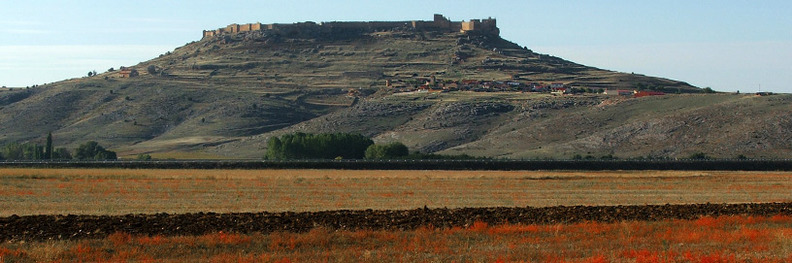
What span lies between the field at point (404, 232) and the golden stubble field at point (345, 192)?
7 centimetres

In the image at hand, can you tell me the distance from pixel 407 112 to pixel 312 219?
11985 cm

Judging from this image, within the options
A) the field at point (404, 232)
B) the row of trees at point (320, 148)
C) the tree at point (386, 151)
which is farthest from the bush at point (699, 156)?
the field at point (404, 232)

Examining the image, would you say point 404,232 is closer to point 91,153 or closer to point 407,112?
point 91,153

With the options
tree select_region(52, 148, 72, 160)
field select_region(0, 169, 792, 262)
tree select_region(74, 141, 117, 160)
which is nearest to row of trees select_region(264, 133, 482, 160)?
tree select_region(74, 141, 117, 160)

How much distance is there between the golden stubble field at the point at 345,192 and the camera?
34.1 m

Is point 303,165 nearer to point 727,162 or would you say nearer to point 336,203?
point 727,162

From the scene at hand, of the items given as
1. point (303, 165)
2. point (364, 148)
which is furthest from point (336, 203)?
point (364, 148)

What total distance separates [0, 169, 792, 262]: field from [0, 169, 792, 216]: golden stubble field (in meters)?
0.07

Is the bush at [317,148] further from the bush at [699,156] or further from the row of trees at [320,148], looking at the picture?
the bush at [699,156]

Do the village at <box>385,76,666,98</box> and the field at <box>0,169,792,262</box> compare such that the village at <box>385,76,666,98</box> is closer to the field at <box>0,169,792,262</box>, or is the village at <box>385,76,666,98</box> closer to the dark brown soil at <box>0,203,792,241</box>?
the field at <box>0,169,792,262</box>

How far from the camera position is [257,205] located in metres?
34.4

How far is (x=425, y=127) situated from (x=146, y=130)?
127 feet

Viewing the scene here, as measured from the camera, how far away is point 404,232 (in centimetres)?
2456

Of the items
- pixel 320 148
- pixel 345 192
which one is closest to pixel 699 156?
pixel 320 148
